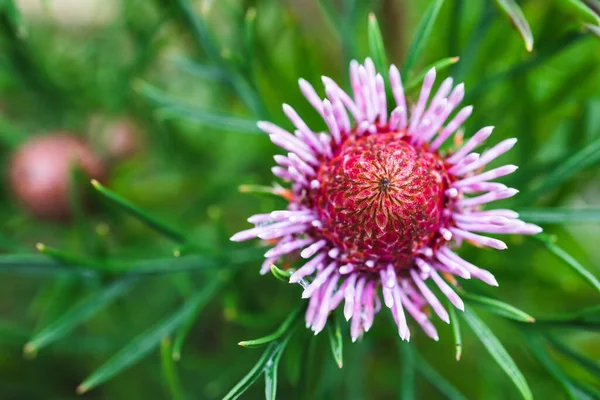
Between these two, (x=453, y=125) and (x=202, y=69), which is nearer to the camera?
(x=453, y=125)

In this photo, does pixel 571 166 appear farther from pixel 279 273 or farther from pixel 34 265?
pixel 34 265

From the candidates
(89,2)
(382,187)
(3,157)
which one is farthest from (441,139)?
(89,2)

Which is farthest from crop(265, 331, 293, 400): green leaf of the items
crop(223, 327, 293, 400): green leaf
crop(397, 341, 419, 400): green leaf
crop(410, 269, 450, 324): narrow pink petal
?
crop(397, 341, 419, 400): green leaf

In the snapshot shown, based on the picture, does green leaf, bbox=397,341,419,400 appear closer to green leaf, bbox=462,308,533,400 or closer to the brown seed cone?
green leaf, bbox=462,308,533,400

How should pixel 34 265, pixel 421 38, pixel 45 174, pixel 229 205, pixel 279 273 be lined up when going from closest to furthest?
pixel 279 273 < pixel 421 38 < pixel 34 265 < pixel 45 174 < pixel 229 205

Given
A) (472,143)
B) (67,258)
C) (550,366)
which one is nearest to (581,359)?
(550,366)

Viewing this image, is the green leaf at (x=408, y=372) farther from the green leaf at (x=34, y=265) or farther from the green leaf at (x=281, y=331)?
the green leaf at (x=34, y=265)
